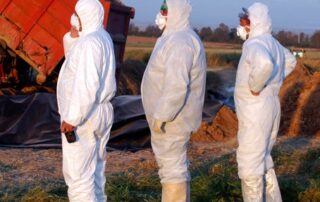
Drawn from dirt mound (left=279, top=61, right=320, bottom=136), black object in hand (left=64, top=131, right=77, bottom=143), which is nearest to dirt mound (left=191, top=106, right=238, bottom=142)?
dirt mound (left=279, top=61, right=320, bottom=136)

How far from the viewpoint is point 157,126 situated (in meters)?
6.39

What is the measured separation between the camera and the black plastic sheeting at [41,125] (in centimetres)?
1185

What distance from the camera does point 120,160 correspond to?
10836 mm

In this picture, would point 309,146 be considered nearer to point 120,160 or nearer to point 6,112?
point 120,160

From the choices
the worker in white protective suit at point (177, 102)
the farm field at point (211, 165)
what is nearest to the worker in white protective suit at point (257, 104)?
the worker in white protective suit at point (177, 102)

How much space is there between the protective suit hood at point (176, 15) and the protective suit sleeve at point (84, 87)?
101cm

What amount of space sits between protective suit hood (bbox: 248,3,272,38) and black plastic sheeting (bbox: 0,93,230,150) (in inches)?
217

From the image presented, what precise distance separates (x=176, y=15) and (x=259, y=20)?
84 cm

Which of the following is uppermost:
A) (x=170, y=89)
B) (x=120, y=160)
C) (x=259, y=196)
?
(x=170, y=89)

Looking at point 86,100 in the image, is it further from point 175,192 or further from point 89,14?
point 175,192

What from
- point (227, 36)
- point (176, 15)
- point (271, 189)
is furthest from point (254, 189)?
point (227, 36)

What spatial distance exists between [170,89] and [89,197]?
113cm

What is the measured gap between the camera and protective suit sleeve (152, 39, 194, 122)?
6.24 meters

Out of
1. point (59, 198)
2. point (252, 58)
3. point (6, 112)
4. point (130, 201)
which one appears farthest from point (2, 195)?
point (6, 112)
